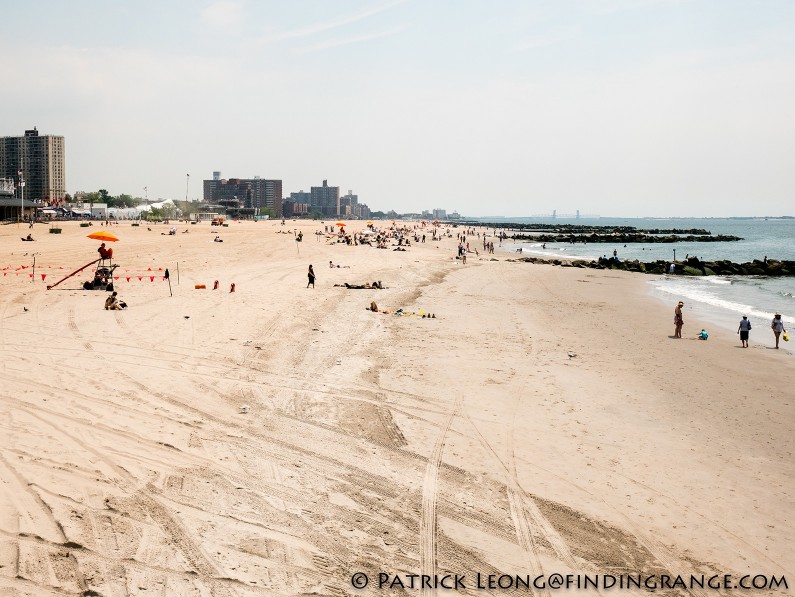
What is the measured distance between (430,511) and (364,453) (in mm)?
1917

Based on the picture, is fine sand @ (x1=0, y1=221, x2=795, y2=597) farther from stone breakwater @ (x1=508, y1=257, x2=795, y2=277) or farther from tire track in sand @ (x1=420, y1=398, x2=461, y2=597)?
stone breakwater @ (x1=508, y1=257, x2=795, y2=277)

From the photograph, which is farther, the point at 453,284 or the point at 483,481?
the point at 453,284

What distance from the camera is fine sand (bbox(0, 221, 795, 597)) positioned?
6059 millimetres

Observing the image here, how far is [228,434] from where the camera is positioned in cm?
920

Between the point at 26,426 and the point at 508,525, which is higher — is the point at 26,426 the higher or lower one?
the higher one

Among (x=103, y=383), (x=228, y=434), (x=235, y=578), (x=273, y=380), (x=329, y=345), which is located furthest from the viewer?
(x=329, y=345)

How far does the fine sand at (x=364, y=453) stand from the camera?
6.06 m

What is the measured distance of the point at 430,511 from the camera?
7.20m

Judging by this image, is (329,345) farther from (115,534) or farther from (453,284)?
(453,284)

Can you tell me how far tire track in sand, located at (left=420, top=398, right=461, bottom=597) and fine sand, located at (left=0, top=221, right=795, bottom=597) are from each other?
33 mm

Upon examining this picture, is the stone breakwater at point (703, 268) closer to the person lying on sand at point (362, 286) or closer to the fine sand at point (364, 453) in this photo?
the person lying on sand at point (362, 286)

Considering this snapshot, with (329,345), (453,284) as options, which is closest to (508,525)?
(329,345)

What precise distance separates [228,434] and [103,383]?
353 cm

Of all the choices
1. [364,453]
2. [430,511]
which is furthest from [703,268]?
[430,511]
